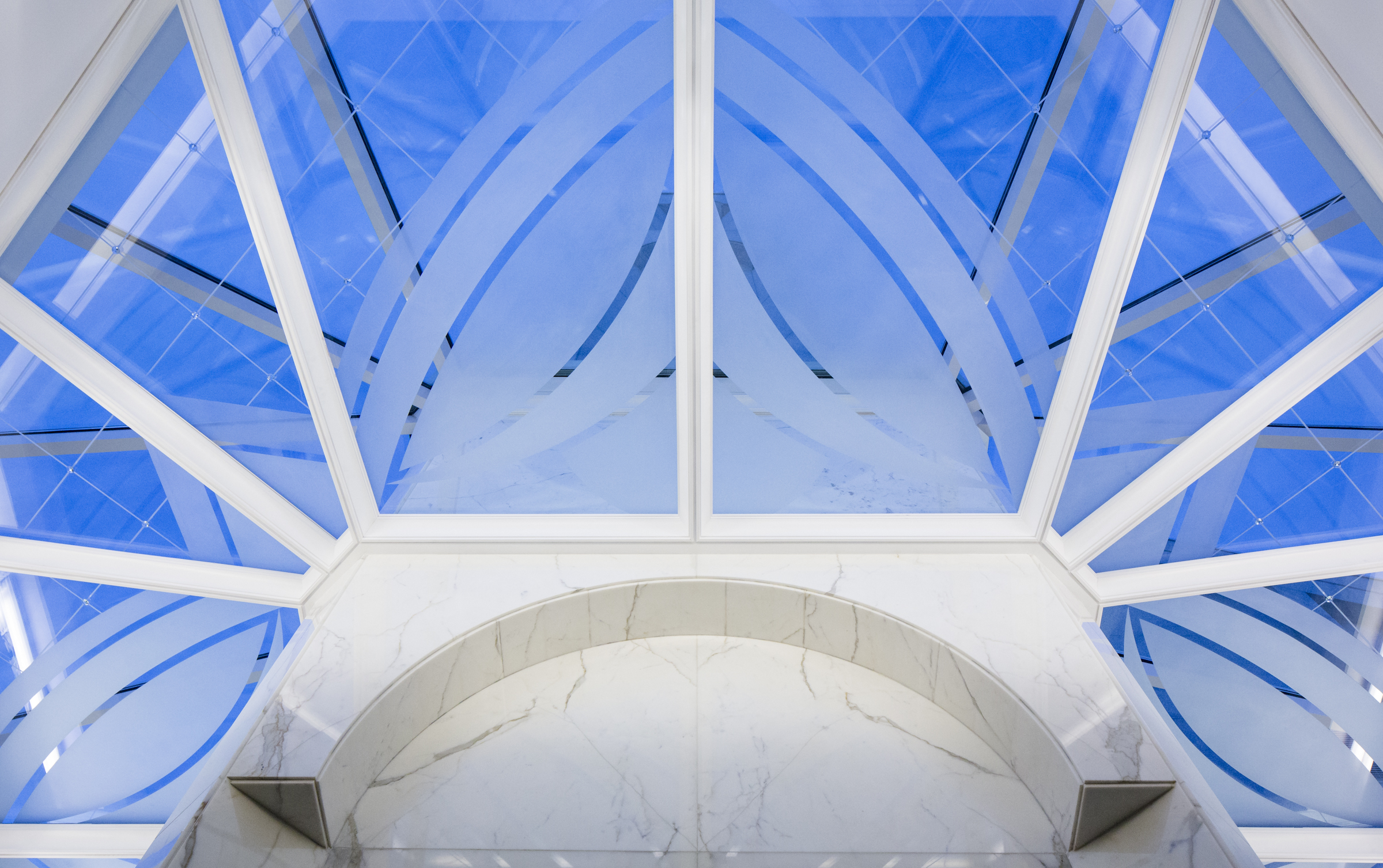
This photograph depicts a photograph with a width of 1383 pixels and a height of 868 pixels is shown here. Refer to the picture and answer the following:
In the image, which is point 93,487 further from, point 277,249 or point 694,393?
point 694,393

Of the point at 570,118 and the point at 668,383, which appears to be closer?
the point at 570,118

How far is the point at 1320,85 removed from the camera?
99.8 inches

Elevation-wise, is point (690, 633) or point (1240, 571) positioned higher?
point (1240, 571)

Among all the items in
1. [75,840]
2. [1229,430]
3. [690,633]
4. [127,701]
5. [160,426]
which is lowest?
[75,840]

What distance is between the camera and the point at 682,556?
4176mm

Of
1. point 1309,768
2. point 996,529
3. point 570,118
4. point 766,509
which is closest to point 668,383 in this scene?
point 766,509

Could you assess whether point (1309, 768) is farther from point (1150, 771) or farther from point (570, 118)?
point (570, 118)

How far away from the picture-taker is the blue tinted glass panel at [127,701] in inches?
150

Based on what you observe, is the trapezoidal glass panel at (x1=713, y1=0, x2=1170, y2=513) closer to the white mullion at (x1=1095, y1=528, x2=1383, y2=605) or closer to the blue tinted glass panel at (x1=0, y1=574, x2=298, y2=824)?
the white mullion at (x1=1095, y1=528, x2=1383, y2=605)

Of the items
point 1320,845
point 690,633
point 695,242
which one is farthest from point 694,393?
point 1320,845

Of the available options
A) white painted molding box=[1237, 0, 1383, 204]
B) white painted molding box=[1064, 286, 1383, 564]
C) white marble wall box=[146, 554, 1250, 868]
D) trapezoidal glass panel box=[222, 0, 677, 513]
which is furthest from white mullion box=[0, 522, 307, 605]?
white painted molding box=[1237, 0, 1383, 204]

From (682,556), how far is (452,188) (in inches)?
86.2

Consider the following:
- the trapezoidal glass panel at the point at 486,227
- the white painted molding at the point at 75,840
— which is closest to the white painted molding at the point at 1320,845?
the trapezoidal glass panel at the point at 486,227

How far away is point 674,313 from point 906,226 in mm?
1138
